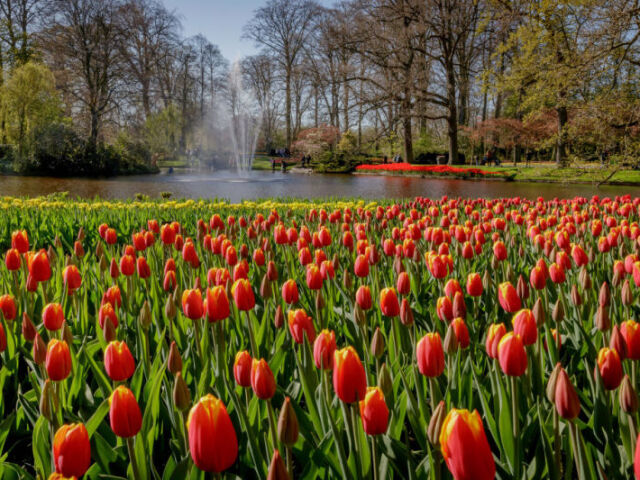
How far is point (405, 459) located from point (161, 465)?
2.21ft

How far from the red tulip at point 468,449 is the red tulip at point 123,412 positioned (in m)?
0.56

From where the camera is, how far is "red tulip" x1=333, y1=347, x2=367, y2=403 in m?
0.97

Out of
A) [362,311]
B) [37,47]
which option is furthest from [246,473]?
[37,47]

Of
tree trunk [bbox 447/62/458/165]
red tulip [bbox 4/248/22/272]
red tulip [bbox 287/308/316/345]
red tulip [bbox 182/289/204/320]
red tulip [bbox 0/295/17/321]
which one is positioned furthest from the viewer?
tree trunk [bbox 447/62/458/165]

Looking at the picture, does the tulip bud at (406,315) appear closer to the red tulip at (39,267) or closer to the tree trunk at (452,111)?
the red tulip at (39,267)

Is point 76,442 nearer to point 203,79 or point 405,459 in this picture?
point 405,459

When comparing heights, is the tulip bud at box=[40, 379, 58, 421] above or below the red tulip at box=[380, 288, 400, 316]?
below

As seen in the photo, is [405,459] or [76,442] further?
[405,459]

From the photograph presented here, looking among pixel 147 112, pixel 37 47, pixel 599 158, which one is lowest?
pixel 599 158

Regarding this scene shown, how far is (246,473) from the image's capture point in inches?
49.4

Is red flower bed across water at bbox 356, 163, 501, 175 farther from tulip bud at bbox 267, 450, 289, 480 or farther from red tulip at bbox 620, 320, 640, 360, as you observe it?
tulip bud at bbox 267, 450, 289, 480

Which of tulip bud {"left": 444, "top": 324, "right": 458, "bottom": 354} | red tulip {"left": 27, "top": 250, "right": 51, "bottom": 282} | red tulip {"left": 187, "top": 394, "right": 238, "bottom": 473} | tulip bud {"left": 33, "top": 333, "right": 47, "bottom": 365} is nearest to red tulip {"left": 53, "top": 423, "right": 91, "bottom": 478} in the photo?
red tulip {"left": 187, "top": 394, "right": 238, "bottom": 473}

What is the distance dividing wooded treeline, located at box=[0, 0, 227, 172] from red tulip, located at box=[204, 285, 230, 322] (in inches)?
1031

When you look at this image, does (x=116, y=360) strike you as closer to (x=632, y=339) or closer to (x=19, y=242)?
(x=632, y=339)
